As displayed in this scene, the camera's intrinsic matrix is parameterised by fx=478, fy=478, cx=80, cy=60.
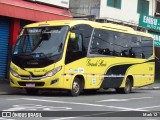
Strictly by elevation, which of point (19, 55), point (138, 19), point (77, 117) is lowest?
point (77, 117)

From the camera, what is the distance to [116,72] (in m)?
22.8

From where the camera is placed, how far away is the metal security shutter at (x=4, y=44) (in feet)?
79.3

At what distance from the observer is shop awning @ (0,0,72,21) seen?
23.2 meters

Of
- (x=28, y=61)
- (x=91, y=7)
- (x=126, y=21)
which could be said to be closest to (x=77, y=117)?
(x=28, y=61)

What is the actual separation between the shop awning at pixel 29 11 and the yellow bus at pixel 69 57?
3.09m

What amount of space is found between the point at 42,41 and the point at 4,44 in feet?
17.6

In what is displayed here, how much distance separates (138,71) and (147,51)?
1.57 m

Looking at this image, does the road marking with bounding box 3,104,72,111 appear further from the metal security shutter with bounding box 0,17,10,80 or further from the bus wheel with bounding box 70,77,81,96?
the metal security shutter with bounding box 0,17,10,80

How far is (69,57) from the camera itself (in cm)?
1923

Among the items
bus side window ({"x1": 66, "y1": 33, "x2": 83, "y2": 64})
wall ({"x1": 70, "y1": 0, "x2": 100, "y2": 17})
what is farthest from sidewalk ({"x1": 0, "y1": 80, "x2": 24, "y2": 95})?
wall ({"x1": 70, "y1": 0, "x2": 100, "y2": 17})

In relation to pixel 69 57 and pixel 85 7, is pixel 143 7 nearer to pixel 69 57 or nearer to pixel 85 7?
pixel 85 7

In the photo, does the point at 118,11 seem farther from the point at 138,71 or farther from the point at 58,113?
the point at 58,113

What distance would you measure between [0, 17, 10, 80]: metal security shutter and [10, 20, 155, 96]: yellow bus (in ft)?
12.9

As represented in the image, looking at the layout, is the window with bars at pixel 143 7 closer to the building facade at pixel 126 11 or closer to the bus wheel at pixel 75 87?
the building facade at pixel 126 11
